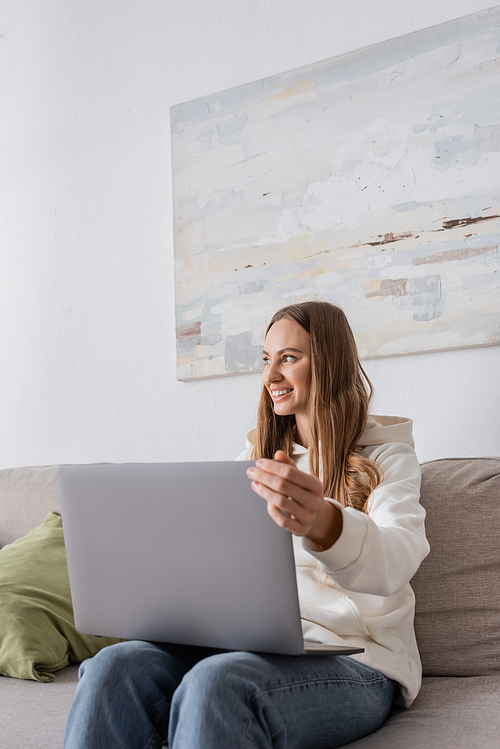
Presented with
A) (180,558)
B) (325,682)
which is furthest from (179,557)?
(325,682)

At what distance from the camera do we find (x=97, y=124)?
2215 millimetres

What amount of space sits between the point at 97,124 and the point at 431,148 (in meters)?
1.15

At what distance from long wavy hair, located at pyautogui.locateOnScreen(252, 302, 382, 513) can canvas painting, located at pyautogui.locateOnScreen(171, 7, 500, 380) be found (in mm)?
377

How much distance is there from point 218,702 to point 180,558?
17 cm

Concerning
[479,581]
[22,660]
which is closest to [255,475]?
[479,581]

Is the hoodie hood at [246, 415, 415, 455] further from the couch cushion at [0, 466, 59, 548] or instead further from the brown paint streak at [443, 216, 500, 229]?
the couch cushion at [0, 466, 59, 548]

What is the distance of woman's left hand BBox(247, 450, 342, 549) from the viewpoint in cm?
73

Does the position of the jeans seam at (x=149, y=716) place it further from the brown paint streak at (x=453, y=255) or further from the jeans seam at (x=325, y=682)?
the brown paint streak at (x=453, y=255)

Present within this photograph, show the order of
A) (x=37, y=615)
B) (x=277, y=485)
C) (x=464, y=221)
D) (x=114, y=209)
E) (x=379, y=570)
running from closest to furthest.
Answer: (x=277, y=485)
(x=379, y=570)
(x=37, y=615)
(x=464, y=221)
(x=114, y=209)

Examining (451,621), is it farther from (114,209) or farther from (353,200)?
(114,209)

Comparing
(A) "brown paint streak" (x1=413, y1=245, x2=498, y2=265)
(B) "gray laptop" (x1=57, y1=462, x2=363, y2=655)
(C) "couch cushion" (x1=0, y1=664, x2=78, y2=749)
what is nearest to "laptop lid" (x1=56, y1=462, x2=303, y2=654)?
(B) "gray laptop" (x1=57, y1=462, x2=363, y2=655)

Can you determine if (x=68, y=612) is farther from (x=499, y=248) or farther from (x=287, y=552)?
(x=499, y=248)

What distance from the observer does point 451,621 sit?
1.27 metres

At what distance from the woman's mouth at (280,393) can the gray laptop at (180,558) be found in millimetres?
523
